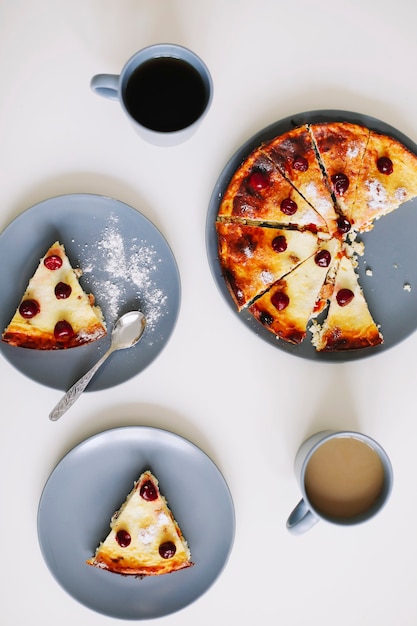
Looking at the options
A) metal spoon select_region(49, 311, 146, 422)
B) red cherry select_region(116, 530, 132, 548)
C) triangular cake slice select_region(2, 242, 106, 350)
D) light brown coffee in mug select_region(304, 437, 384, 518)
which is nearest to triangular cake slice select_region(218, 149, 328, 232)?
metal spoon select_region(49, 311, 146, 422)

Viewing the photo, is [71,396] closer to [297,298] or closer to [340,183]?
[297,298]

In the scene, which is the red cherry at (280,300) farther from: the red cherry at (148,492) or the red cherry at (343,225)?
the red cherry at (148,492)

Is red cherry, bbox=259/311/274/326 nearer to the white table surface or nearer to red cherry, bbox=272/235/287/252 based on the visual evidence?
the white table surface

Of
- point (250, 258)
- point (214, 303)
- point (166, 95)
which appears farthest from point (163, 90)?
point (214, 303)

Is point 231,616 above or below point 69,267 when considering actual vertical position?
below

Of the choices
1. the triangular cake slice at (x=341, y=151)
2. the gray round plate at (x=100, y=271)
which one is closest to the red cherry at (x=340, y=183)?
the triangular cake slice at (x=341, y=151)

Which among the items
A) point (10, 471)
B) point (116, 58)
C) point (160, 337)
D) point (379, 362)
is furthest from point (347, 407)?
point (116, 58)

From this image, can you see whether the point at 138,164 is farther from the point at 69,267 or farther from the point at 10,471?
the point at 10,471
